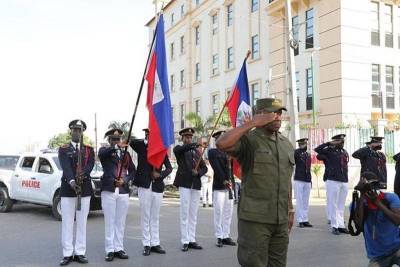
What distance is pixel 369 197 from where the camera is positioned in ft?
17.2

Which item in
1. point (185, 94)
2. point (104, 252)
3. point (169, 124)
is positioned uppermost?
point (185, 94)

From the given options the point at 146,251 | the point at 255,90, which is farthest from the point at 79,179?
the point at 255,90

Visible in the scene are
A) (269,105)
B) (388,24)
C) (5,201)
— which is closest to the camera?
(269,105)

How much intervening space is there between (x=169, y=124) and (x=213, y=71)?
29.1 metres

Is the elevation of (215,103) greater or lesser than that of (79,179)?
greater

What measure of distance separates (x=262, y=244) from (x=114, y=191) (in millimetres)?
3996

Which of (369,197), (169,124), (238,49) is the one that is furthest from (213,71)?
(369,197)

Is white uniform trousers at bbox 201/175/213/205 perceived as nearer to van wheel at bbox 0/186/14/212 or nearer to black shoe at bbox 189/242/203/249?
van wheel at bbox 0/186/14/212

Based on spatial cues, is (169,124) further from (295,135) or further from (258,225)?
(295,135)

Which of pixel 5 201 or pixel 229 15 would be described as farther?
pixel 229 15

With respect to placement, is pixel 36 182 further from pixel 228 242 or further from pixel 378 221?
pixel 378 221

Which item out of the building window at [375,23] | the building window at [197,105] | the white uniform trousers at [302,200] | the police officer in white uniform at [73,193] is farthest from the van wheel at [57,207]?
the building window at [197,105]

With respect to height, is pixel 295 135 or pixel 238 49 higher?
pixel 238 49

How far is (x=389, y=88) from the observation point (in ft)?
86.2
